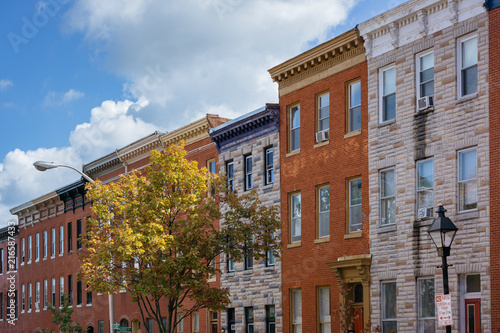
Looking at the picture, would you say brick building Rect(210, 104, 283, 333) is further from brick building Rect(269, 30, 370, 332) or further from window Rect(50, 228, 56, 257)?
window Rect(50, 228, 56, 257)

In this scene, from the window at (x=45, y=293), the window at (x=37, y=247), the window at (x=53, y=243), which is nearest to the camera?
the window at (x=53, y=243)

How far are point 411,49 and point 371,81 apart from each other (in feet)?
8.06

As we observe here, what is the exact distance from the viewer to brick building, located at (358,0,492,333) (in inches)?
1032

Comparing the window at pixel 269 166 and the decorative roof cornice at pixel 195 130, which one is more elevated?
the decorative roof cornice at pixel 195 130

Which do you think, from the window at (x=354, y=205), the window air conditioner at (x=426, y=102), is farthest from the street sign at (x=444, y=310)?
the window at (x=354, y=205)

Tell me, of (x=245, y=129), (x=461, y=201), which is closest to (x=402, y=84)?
(x=461, y=201)

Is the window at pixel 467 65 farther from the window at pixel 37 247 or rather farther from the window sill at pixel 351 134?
the window at pixel 37 247

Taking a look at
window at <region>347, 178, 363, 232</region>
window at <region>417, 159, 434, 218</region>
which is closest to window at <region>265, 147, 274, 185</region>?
window at <region>347, 178, 363, 232</region>

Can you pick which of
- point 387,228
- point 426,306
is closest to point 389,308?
point 426,306

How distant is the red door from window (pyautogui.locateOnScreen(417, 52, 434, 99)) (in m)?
7.06

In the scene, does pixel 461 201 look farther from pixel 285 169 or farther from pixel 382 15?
pixel 285 169

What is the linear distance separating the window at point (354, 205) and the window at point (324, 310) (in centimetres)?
302

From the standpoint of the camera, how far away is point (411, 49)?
96.7 feet

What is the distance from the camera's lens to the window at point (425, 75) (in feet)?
94.2
